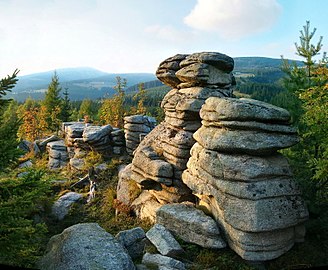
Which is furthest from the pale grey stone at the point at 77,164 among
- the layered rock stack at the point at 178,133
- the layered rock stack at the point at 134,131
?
the layered rock stack at the point at 178,133

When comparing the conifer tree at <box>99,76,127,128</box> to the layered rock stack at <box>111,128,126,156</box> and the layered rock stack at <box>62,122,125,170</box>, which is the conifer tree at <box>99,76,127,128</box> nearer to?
the layered rock stack at <box>62,122,125,170</box>

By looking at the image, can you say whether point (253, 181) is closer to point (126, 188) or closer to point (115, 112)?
point (126, 188)

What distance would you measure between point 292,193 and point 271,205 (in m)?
1.47

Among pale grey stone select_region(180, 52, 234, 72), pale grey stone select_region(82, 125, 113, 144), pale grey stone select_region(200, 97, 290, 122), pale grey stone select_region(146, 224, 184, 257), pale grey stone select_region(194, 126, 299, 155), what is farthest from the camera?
pale grey stone select_region(82, 125, 113, 144)

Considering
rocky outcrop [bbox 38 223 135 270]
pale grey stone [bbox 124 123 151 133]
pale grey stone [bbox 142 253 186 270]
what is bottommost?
pale grey stone [bbox 142 253 186 270]

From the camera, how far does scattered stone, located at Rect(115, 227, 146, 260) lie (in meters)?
12.6

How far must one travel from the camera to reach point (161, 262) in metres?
11.9

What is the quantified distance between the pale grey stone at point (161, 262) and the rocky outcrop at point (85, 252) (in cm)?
196

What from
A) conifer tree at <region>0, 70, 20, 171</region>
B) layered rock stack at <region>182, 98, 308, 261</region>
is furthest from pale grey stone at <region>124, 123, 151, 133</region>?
conifer tree at <region>0, 70, 20, 171</region>

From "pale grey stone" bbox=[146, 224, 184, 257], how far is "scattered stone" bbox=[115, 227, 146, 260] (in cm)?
66

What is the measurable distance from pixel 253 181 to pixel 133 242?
20.2ft

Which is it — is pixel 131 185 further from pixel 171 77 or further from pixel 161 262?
pixel 161 262

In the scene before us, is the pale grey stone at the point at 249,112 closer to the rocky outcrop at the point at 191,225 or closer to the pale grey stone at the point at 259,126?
the pale grey stone at the point at 259,126

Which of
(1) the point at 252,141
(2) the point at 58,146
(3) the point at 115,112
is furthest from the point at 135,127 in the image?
(1) the point at 252,141
